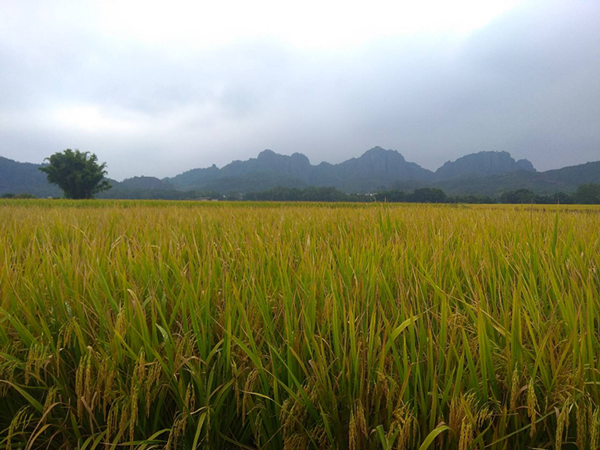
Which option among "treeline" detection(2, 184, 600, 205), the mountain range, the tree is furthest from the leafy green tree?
the tree

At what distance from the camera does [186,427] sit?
0.66 m

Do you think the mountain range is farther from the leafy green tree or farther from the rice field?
the rice field

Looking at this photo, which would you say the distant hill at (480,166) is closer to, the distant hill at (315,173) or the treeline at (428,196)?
the distant hill at (315,173)

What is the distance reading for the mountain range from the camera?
69688 mm

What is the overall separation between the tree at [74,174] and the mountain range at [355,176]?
1247 inches

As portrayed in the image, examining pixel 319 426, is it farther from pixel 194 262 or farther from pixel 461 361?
pixel 194 262

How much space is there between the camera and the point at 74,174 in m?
40.1

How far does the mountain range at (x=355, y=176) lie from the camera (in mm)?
69688

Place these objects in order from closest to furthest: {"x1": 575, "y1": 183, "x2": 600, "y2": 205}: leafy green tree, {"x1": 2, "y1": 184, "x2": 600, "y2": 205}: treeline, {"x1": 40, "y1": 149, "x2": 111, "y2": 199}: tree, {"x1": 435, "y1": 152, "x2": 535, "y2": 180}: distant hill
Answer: {"x1": 2, "y1": 184, "x2": 600, "y2": 205}: treeline
{"x1": 575, "y1": 183, "x2": 600, "y2": 205}: leafy green tree
{"x1": 40, "y1": 149, "x2": 111, "y2": 199}: tree
{"x1": 435, "y1": 152, "x2": 535, "y2": 180}: distant hill

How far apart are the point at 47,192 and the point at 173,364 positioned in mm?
108340

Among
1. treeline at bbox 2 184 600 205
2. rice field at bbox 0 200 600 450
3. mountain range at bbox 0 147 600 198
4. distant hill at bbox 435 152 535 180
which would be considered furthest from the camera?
distant hill at bbox 435 152 535 180

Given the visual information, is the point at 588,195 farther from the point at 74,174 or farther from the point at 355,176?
the point at 355,176

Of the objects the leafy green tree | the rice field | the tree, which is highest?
the tree

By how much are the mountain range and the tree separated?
3168 cm
